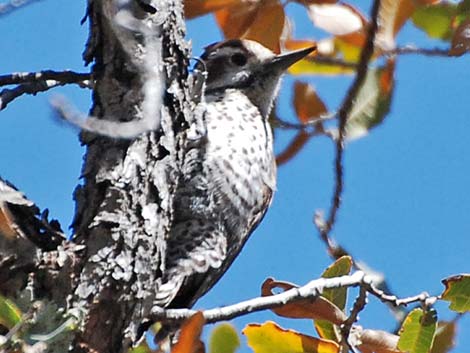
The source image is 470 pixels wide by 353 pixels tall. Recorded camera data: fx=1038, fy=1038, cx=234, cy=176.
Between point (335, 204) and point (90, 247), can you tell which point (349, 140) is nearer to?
point (335, 204)

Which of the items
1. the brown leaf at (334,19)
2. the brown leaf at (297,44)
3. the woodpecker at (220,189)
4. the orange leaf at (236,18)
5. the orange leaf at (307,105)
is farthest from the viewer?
the woodpecker at (220,189)

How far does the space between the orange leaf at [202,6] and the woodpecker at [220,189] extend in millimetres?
450

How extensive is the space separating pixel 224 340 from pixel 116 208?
1.28 feet

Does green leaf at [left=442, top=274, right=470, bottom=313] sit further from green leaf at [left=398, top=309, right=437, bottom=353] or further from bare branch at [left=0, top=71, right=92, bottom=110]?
bare branch at [left=0, top=71, right=92, bottom=110]

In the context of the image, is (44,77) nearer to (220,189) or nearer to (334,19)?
(334,19)

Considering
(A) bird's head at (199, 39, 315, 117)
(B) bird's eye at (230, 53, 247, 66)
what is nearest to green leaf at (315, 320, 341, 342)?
(A) bird's head at (199, 39, 315, 117)

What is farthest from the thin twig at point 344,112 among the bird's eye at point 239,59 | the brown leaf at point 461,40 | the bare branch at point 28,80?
the bird's eye at point 239,59

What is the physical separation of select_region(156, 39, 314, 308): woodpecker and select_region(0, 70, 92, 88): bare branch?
0.70 metres

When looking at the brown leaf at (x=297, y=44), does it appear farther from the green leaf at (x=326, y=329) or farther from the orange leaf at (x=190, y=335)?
the orange leaf at (x=190, y=335)

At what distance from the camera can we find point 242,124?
12.2 feet

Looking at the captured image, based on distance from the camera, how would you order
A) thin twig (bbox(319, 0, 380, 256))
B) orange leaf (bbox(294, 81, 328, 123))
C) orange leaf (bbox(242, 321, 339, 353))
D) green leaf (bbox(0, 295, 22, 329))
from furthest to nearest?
orange leaf (bbox(294, 81, 328, 123)), orange leaf (bbox(242, 321, 339, 353)), thin twig (bbox(319, 0, 380, 256)), green leaf (bbox(0, 295, 22, 329))

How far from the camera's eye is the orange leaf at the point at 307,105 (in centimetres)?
289

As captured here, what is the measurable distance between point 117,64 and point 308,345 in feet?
2.66

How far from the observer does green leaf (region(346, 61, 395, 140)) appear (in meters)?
2.64
